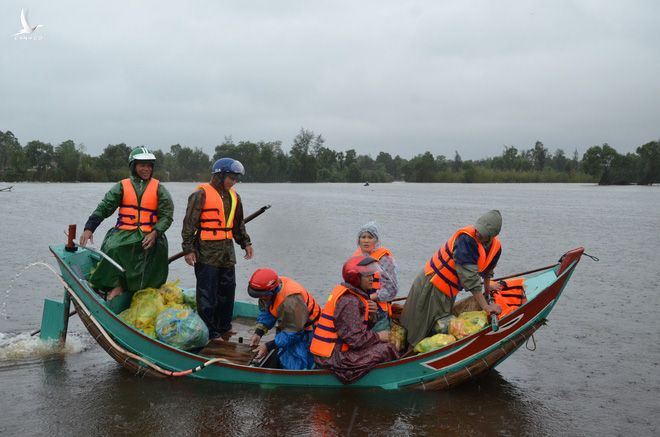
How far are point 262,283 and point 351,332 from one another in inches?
Result: 39.0

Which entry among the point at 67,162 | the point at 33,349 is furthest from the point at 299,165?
the point at 33,349

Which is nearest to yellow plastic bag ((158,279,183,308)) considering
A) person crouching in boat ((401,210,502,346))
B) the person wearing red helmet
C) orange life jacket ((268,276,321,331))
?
the person wearing red helmet

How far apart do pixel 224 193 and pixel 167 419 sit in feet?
8.45

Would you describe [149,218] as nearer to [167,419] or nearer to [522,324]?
[167,419]

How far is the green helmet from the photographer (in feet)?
23.5

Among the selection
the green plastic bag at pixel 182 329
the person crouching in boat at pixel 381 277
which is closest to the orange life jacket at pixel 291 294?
the person crouching in boat at pixel 381 277

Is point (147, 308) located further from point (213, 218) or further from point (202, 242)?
point (213, 218)

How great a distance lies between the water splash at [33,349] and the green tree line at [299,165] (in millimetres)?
84747

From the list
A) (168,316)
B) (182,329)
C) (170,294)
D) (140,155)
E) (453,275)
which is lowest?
(182,329)

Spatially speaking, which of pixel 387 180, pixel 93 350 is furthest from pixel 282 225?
pixel 387 180

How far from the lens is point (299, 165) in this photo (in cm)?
11638

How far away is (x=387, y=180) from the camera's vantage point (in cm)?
13225

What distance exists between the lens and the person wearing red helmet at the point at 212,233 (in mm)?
7066

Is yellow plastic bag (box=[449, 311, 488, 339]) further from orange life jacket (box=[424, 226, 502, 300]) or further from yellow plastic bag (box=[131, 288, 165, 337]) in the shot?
yellow plastic bag (box=[131, 288, 165, 337])
